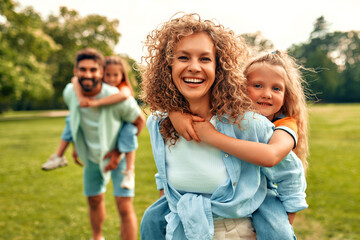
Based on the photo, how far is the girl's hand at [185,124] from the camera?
1718 mm

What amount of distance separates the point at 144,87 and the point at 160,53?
247 millimetres

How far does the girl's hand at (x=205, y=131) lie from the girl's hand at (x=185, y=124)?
0.9 inches

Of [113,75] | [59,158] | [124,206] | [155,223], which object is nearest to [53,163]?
[59,158]

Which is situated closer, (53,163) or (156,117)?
(156,117)

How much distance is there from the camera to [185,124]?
1732 mm

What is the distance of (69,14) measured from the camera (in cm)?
3312

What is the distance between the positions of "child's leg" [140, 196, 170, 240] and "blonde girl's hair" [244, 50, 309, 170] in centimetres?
90

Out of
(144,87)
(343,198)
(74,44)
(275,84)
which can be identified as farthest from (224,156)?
(74,44)

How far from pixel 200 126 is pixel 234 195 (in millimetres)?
399

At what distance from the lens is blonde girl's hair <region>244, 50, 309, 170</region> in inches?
75.2

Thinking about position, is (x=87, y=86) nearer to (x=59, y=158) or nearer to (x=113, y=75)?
(x=113, y=75)

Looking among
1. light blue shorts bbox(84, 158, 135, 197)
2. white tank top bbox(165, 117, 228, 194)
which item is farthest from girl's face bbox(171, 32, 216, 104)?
light blue shorts bbox(84, 158, 135, 197)

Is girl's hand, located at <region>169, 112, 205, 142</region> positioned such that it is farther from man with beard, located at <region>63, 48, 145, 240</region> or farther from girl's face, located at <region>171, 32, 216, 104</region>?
man with beard, located at <region>63, 48, 145, 240</region>

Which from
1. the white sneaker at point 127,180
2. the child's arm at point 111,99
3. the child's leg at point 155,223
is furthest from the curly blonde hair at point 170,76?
the white sneaker at point 127,180
